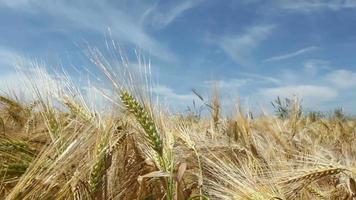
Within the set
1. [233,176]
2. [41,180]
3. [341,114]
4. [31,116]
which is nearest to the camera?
[41,180]

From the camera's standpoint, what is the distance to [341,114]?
12641 millimetres

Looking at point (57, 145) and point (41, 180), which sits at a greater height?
point (57, 145)

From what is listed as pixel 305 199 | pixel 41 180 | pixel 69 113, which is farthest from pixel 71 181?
pixel 305 199

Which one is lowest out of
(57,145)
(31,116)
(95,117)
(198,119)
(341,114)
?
(57,145)

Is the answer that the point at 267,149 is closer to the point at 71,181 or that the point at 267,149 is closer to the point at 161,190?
the point at 161,190

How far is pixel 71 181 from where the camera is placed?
1.71m

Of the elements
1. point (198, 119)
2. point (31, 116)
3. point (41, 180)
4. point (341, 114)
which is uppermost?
point (341, 114)

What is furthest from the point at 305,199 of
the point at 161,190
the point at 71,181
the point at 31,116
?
the point at 31,116

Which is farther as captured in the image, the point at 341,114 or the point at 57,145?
the point at 341,114

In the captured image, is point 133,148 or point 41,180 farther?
point 133,148

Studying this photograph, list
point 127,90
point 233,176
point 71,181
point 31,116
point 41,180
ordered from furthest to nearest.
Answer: point 31,116 < point 233,176 < point 127,90 < point 71,181 < point 41,180

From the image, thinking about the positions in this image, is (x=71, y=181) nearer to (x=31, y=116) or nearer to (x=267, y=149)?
(x=31, y=116)

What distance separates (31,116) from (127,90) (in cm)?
129

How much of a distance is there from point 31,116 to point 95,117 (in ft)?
3.44
